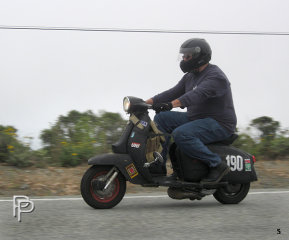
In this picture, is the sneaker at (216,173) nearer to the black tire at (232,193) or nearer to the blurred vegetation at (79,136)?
the black tire at (232,193)

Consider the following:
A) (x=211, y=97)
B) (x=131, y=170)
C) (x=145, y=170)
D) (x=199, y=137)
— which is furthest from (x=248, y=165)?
(x=131, y=170)

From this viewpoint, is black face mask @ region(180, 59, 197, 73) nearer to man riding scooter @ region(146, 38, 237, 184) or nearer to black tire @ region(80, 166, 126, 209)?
man riding scooter @ region(146, 38, 237, 184)

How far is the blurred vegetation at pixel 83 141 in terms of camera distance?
8.99 m

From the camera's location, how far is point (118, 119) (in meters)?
10.9

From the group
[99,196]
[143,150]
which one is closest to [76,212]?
[99,196]

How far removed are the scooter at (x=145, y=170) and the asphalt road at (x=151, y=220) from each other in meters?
0.15

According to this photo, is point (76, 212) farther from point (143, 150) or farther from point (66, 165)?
point (66, 165)

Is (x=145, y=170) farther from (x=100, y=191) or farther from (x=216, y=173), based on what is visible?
(x=216, y=173)

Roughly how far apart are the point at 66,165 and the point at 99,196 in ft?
11.9

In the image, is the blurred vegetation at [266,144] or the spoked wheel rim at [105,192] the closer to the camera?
the spoked wheel rim at [105,192]

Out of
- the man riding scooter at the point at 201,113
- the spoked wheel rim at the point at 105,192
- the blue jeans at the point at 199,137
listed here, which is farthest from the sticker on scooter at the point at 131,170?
the blue jeans at the point at 199,137

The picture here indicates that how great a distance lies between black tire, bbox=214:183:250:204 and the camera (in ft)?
20.0

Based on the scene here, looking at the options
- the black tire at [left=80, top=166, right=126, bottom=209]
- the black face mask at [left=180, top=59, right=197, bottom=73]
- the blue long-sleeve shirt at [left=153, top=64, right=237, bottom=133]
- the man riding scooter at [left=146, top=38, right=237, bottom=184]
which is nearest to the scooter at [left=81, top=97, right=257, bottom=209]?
the black tire at [left=80, top=166, right=126, bottom=209]

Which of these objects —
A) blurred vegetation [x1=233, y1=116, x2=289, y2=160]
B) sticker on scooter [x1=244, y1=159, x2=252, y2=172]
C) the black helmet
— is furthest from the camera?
blurred vegetation [x1=233, y1=116, x2=289, y2=160]
